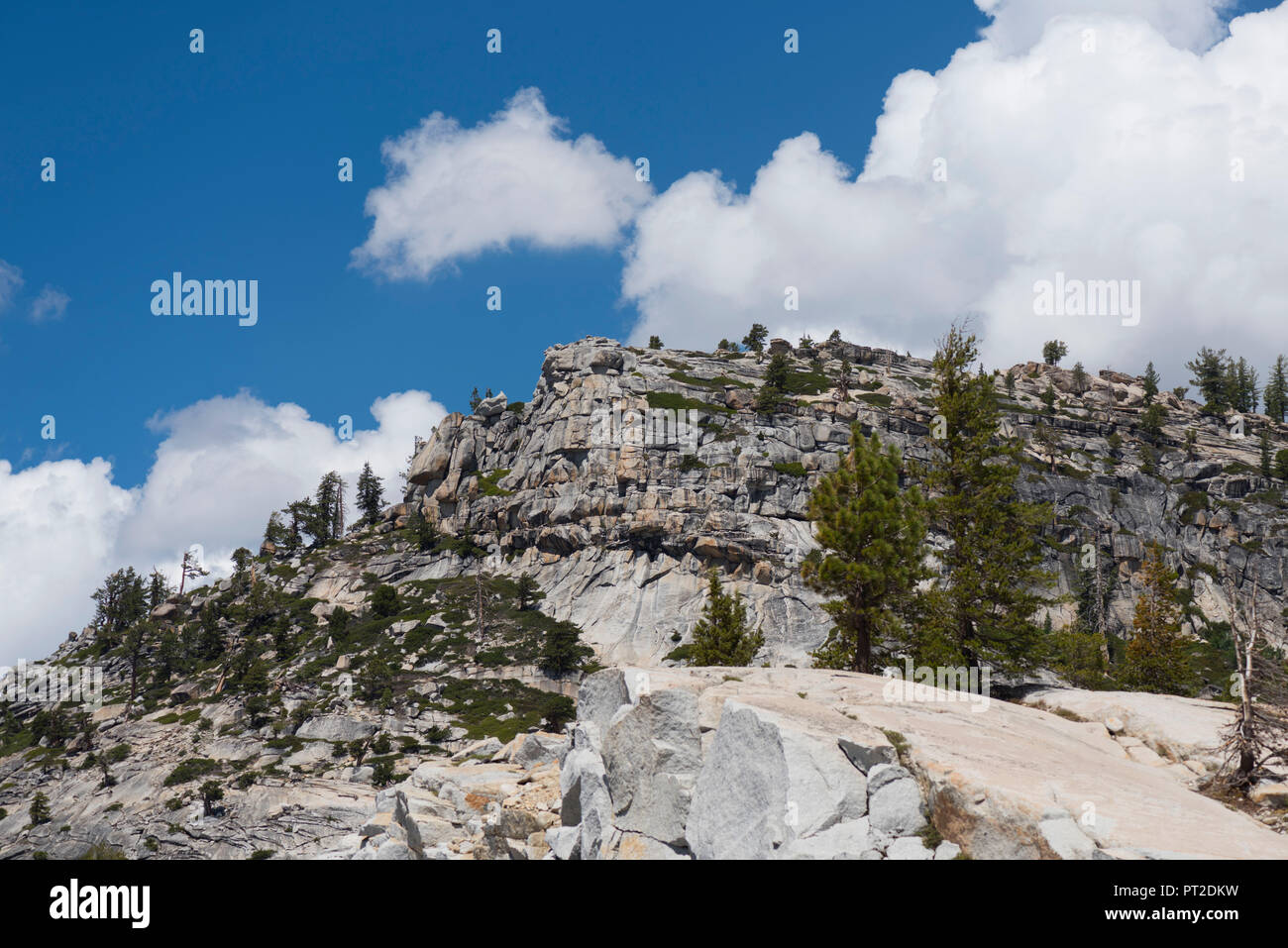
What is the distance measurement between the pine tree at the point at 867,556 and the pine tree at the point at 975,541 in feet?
10.3

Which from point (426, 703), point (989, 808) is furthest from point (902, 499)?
point (426, 703)

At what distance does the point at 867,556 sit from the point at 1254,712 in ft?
48.9

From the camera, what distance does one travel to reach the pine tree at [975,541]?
34500 mm

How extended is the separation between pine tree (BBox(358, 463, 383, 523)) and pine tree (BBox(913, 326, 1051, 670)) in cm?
11427

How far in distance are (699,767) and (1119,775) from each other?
8.06 m

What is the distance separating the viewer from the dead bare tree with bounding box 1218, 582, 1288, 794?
16469mm

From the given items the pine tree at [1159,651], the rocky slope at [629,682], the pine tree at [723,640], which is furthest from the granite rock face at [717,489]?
the pine tree at [723,640]

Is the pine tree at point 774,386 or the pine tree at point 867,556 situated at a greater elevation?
the pine tree at point 774,386

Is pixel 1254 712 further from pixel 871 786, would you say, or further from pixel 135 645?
pixel 135 645

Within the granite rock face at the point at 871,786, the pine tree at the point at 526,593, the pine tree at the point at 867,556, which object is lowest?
the pine tree at the point at 526,593

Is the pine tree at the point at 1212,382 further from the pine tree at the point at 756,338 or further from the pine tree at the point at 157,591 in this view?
the pine tree at the point at 157,591

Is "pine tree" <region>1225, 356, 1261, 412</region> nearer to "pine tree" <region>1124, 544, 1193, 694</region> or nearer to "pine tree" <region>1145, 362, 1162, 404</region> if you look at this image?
"pine tree" <region>1145, 362, 1162, 404</region>

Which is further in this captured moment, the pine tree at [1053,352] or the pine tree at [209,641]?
the pine tree at [1053,352]

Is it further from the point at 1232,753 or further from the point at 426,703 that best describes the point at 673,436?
the point at 1232,753
